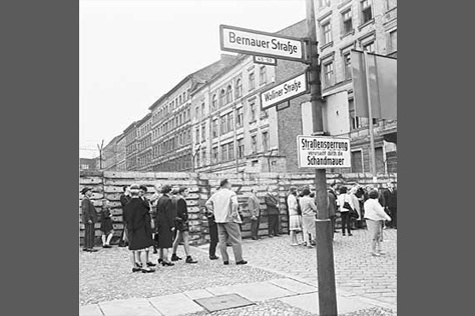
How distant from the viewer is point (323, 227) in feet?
12.7

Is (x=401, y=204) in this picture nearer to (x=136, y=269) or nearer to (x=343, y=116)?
(x=343, y=116)

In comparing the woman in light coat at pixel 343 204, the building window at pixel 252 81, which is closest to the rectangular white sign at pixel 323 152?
the woman in light coat at pixel 343 204

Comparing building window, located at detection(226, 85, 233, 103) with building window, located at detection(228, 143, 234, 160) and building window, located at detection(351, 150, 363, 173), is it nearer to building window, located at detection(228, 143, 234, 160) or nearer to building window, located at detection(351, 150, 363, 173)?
building window, located at detection(228, 143, 234, 160)

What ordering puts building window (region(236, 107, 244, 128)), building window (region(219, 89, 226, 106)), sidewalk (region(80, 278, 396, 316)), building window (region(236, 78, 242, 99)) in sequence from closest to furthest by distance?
1. sidewalk (region(80, 278, 396, 316))
2. building window (region(236, 78, 242, 99))
3. building window (region(236, 107, 244, 128))
4. building window (region(219, 89, 226, 106))

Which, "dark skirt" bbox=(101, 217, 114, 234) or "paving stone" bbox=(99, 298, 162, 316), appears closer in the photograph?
"paving stone" bbox=(99, 298, 162, 316)

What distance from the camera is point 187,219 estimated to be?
A: 8.48 m

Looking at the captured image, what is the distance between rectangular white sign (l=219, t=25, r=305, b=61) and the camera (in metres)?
3.57

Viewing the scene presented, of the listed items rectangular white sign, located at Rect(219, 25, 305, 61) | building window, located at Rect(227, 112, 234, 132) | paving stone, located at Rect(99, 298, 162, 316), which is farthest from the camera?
building window, located at Rect(227, 112, 234, 132)

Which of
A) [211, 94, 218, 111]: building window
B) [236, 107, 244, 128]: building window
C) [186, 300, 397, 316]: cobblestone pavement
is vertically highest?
[211, 94, 218, 111]: building window

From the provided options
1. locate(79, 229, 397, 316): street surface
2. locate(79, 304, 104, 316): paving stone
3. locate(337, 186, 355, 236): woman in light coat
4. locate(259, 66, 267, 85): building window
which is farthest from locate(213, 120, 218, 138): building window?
locate(79, 304, 104, 316): paving stone

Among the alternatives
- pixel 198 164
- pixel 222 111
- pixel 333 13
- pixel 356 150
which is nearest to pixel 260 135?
pixel 222 111

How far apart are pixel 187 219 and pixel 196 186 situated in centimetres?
325

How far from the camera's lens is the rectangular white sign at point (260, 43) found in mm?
3570

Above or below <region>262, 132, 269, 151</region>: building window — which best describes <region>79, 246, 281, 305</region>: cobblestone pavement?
below
